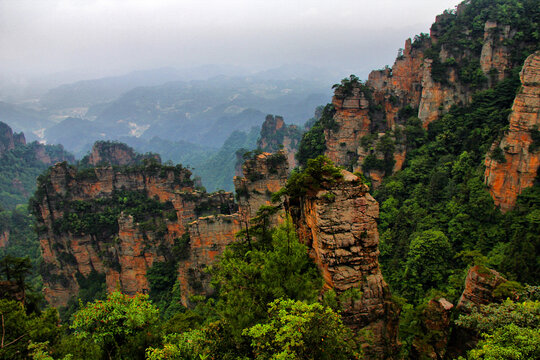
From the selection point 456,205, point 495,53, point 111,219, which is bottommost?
point 111,219

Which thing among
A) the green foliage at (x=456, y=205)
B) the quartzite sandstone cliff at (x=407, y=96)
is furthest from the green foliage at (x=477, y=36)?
the green foliage at (x=456, y=205)

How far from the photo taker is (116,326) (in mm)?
10508

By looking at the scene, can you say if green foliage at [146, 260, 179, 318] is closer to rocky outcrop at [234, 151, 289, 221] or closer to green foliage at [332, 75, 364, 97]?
rocky outcrop at [234, 151, 289, 221]

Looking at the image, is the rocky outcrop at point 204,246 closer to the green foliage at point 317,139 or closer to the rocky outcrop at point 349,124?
the rocky outcrop at point 349,124

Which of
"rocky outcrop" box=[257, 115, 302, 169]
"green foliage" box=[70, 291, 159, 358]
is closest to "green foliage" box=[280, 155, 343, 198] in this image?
"green foliage" box=[70, 291, 159, 358]

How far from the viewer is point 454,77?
3300cm

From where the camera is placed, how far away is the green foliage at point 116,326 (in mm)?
10266

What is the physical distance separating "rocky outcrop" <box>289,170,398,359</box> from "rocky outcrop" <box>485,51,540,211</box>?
654 inches

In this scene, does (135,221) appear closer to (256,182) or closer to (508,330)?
(256,182)

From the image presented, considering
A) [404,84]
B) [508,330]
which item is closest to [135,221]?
[508,330]

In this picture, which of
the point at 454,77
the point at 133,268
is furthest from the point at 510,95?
the point at 133,268

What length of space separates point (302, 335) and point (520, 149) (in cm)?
2175

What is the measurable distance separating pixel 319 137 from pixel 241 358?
116ft

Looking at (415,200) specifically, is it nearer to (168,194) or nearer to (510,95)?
(510,95)
